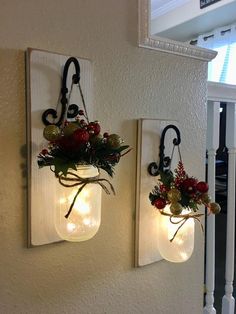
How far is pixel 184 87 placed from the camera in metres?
0.96

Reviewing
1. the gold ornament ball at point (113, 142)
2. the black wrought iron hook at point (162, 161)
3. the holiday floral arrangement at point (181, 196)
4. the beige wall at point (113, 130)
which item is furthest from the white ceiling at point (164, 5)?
the gold ornament ball at point (113, 142)

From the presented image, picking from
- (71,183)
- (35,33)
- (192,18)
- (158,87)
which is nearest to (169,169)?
(158,87)

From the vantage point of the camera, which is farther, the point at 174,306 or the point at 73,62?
the point at 174,306

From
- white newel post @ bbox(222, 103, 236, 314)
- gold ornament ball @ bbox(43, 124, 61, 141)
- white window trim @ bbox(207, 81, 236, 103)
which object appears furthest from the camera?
white newel post @ bbox(222, 103, 236, 314)

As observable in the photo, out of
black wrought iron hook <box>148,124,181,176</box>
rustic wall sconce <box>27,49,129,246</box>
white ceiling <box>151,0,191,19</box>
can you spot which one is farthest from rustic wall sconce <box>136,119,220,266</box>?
white ceiling <box>151,0,191,19</box>

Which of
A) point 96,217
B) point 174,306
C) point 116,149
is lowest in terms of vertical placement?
point 174,306

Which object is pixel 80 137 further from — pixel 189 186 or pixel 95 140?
pixel 189 186

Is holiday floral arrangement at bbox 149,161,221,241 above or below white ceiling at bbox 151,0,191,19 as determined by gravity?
below

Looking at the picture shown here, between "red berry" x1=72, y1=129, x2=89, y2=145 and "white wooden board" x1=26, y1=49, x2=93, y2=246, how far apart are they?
0.11m

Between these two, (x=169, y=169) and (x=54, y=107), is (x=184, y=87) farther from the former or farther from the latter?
(x=54, y=107)

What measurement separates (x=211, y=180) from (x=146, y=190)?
376mm

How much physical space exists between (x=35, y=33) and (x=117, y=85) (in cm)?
23

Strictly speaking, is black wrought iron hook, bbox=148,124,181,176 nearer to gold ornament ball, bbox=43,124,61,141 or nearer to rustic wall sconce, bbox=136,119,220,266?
rustic wall sconce, bbox=136,119,220,266

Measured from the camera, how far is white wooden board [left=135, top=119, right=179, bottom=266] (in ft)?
2.78
